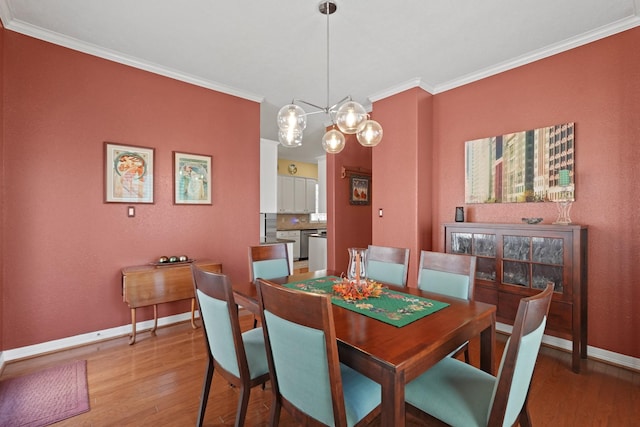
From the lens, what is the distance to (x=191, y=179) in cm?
345

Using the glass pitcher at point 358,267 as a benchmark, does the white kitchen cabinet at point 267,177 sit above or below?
above

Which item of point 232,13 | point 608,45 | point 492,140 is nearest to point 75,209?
point 232,13

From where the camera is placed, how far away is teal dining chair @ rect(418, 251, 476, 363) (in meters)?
1.97

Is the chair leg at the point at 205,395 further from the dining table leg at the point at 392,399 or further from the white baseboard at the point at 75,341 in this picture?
the white baseboard at the point at 75,341

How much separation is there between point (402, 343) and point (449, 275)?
104 centimetres

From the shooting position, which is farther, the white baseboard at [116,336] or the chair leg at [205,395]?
the white baseboard at [116,336]

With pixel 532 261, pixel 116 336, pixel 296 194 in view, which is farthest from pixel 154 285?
pixel 296 194

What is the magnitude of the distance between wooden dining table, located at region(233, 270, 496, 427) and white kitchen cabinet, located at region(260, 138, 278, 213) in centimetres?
343

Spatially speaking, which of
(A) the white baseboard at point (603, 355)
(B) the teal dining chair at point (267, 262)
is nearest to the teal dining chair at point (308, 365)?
(B) the teal dining chair at point (267, 262)

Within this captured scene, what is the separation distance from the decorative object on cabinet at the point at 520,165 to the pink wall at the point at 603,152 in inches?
3.3

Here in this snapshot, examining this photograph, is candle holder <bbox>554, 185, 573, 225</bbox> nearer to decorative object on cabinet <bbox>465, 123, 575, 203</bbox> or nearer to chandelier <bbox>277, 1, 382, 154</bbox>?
decorative object on cabinet <bbox>465, 123, 575, 203</bbox>

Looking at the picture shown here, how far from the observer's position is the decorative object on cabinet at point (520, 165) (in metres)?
2.74

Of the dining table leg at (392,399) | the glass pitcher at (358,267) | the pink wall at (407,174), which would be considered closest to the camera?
the dining table leg at (392,399)

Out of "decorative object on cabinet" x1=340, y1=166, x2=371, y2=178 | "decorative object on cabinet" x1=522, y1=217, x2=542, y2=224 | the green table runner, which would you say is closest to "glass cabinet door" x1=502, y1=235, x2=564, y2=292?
"decorative object on cabinet" x1=522, y1=217, x2=542, y2=224
